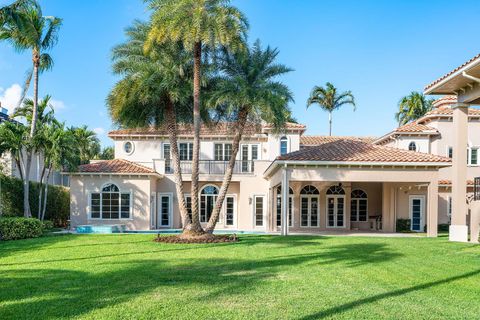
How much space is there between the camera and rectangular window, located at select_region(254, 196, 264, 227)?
29203 mm

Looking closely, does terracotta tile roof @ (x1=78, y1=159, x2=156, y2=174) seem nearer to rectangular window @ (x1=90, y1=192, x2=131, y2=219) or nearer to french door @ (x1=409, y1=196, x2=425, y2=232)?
rectangular window @ (x1=90, y1=192, x2=131, y2=219)

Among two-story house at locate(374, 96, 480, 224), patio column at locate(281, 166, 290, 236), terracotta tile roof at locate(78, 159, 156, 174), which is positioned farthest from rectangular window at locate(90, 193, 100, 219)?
two-story house at locate(374, 96, 480, 224)

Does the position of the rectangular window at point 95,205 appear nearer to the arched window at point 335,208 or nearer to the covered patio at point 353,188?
the covered patio at point 353,188

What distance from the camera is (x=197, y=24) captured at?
17.1 metres

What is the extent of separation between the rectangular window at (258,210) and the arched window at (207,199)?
9.14 feet

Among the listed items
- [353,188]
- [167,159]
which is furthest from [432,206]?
[167,159]

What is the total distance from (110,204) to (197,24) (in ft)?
47.1

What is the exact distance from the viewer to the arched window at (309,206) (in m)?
29.4

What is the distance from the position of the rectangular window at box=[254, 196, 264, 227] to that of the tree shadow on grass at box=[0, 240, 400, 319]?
48.5 feet

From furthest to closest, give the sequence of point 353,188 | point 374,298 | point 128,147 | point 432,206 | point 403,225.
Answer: point 128,147 < point 353,188 < point 403,225 < point 432,206 < point 374,298

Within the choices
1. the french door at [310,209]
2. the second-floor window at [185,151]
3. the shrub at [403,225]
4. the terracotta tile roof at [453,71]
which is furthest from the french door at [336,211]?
the terracotta tile roof at [453,71]

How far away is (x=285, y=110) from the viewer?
63.0 ft

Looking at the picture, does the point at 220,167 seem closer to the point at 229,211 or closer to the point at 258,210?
the point at 229,211

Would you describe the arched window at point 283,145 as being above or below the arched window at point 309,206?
above
